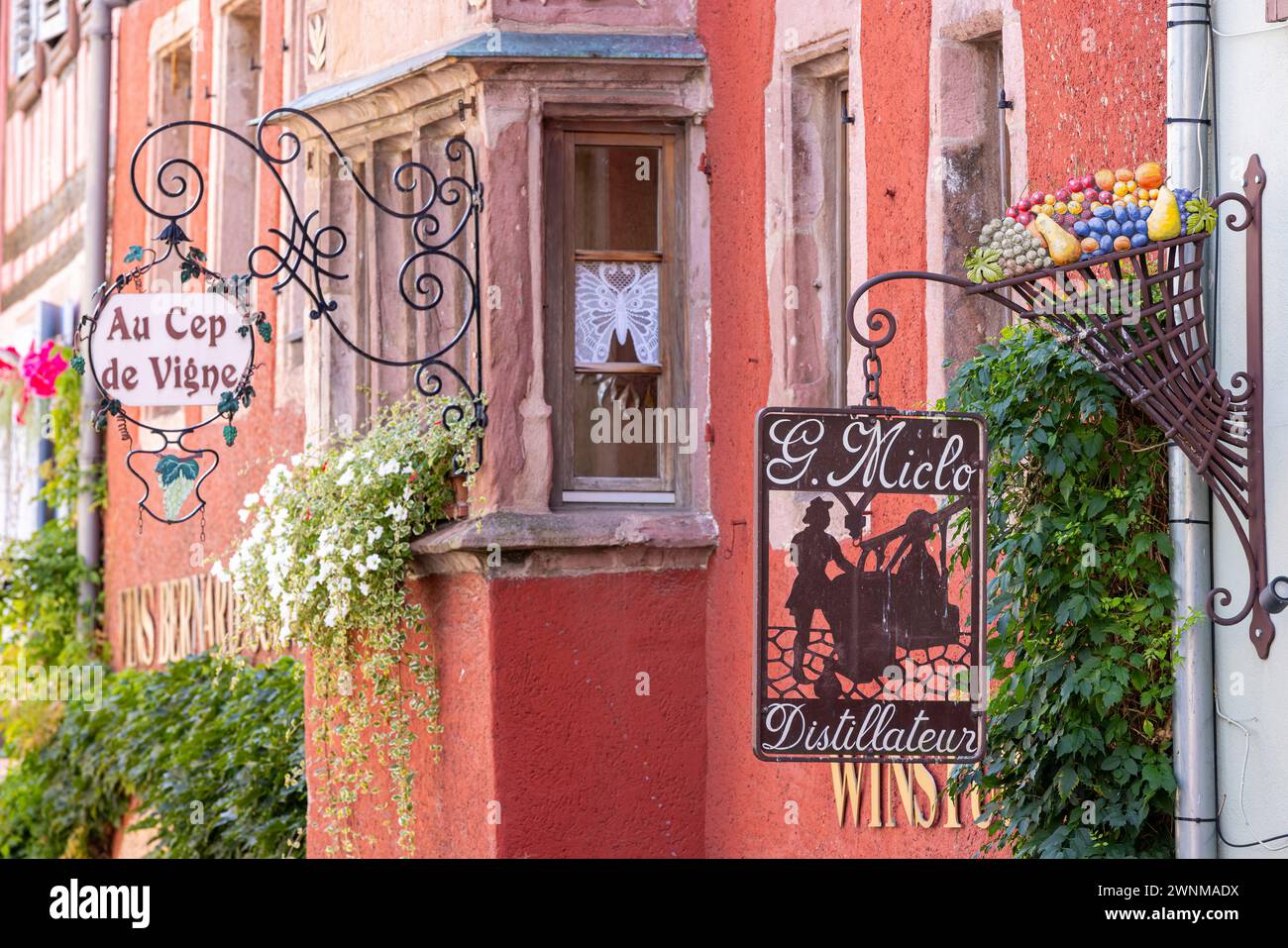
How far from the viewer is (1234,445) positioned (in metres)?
5.37

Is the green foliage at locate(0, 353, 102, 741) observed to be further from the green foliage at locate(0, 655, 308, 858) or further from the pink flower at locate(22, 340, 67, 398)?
the green foliage at locate(0, 655, 308, 858)

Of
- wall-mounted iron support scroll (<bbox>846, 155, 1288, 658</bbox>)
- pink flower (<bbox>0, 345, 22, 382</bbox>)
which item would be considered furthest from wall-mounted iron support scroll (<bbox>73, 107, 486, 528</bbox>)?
pink flower (<bbox>0, 345, 22, 382</bbox>)

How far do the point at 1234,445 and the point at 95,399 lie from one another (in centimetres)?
987

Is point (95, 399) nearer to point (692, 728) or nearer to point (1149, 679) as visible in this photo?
point (692, 728)

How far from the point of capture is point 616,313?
26.7 feet

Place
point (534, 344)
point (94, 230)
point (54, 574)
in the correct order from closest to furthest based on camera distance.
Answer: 1. point (534, 344)
2. point (94, 230)
3. point (54, 574)

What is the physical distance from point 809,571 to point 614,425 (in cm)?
282

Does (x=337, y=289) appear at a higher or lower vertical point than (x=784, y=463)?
higher

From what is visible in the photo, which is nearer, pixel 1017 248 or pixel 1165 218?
pixel 1165 218

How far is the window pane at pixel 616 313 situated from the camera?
26.7 feet

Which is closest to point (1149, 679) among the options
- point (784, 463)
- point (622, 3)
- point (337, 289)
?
point (784, 463)

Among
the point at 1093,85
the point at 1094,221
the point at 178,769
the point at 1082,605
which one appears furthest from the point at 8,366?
the point at 1094,221

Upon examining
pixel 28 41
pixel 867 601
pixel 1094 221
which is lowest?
pixel 867 601

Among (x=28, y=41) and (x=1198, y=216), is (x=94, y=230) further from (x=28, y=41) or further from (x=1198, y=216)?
(x=1198, y=216)
